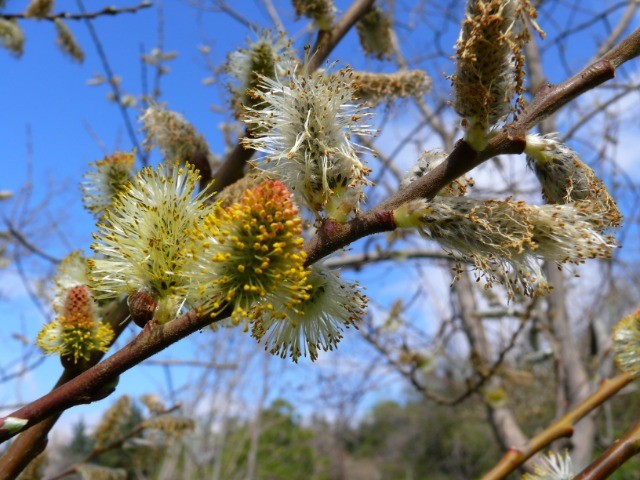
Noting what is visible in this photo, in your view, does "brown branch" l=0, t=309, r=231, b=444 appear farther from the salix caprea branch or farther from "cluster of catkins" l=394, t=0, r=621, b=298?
"cluster of catkins" l=394, t=0, r=621, b=298

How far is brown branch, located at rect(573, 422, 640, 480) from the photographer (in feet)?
3.39

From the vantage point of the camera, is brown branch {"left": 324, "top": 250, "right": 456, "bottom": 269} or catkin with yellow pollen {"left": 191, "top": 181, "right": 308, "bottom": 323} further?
brown branch {"left": 324, "top": 250, "right": 456, "bottom": 269}

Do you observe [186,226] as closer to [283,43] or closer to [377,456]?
[283,43]

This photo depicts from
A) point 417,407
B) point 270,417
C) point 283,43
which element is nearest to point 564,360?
point 283,43

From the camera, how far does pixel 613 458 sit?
1050mm

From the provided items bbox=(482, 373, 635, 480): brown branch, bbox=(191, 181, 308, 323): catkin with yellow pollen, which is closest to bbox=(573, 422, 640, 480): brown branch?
bbox=(482, 373, 635, 480): brown branch

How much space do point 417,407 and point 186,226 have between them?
1829cm

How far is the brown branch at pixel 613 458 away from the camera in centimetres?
103

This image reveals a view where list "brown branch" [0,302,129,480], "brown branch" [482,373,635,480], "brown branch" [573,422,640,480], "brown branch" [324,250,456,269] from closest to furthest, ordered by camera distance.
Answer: "brown branch" [0,302,129,480] < "brown branch" [573,422,640,480] < "brown branch" [482,373,635,480] < "brown branch" [324,250,456,269]

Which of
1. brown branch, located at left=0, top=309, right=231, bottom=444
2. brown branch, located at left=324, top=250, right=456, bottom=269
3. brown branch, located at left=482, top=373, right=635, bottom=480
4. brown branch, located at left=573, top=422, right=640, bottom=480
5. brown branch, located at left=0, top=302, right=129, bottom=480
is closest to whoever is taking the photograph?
brown branch, located at left=0, top=309, right=231, bottom=444

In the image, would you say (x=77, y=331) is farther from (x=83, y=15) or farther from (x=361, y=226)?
(x=83, y=15)

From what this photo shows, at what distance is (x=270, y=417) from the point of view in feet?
41.9

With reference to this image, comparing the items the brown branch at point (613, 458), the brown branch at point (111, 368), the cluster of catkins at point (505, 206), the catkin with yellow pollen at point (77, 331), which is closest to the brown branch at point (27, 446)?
the catkin with yellow pollen at point (77, 331)

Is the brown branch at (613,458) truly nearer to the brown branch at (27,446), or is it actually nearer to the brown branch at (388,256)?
the brown branch at (27,446)
